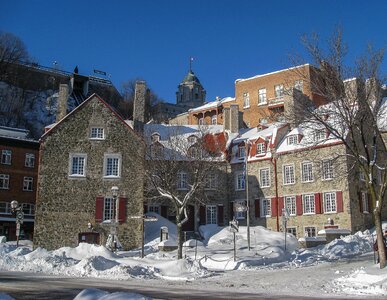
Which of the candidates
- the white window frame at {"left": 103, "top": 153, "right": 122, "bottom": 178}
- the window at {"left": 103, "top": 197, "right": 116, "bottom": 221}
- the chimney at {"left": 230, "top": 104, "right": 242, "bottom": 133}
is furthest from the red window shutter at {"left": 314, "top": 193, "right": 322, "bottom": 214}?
the window at {"left": 103, "top": 197, "right": 116, "bottom": 221}

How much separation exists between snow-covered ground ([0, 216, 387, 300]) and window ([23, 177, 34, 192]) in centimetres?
2255

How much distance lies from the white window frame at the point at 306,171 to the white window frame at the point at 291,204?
6.02 ft

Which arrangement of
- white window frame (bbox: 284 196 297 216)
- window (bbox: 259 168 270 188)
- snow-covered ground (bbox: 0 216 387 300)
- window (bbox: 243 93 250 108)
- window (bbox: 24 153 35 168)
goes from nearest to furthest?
snow-covered ground (bbox: 0 216 387 300) → white window frame (bbox: 284 196 297 216) → window (bbox: 259 168 270 188) → window (bbox: 24 153 35 168) → window (bbox: 243 93 250 108)

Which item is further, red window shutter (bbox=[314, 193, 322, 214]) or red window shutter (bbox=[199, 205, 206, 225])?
red window shutter (bbox=[199, 205, 206, 225])

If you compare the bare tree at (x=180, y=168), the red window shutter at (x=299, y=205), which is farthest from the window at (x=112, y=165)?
the red window shutter at (x=299, y=205)

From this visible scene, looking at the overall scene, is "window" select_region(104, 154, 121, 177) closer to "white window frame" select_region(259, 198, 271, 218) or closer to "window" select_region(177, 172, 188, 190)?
"window" select_region(177, 172, 188, 190)

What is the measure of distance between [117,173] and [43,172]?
5537 millimetres

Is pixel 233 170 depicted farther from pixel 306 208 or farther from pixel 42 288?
pixel 42 288

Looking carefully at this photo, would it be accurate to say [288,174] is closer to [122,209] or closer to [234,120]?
[234,120]

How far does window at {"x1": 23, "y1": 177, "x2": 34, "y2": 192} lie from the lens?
5206 centimetres

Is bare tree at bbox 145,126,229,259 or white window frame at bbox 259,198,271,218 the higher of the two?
bare tree at bbox 145,126,229,259

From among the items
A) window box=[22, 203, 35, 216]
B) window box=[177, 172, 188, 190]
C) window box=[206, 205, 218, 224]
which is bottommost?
window box=[206, 205, 218, 224]

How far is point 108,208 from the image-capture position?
3700 centimetres

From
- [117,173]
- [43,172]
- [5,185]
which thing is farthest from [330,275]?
[5,185]
